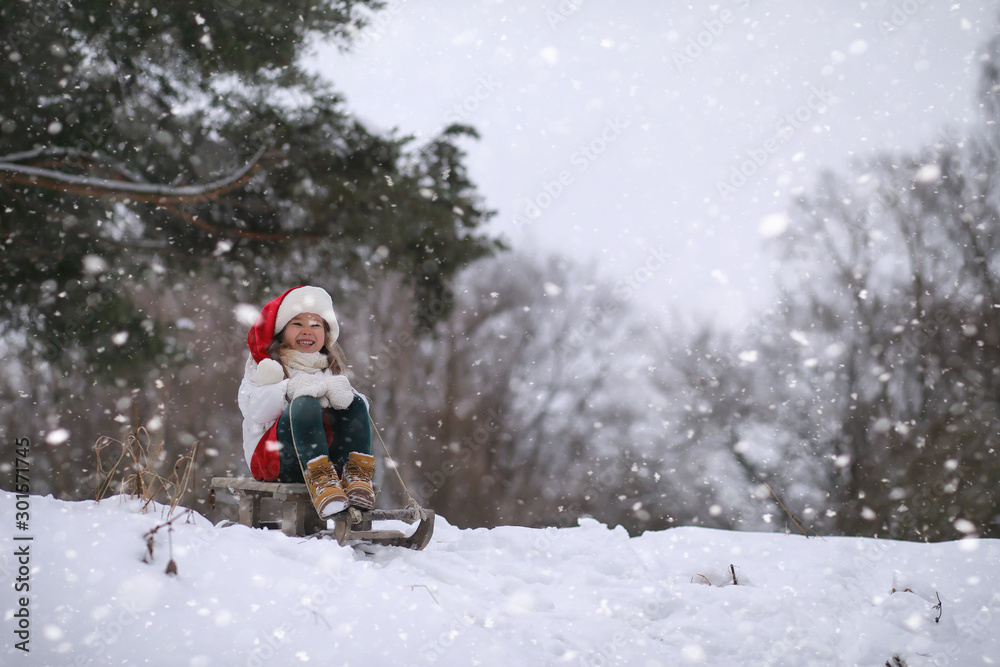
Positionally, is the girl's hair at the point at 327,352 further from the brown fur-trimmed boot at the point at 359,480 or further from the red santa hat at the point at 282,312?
the brown fur-trimmed boot at the point at 359,480

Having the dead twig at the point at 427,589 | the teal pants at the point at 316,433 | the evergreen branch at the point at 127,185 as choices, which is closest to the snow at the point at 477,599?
the dead twig at the point at 427,589

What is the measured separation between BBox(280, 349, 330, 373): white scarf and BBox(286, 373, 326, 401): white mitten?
0.51ft

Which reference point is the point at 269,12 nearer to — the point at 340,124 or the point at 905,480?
the point at 340,124

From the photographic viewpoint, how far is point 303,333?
11.2 feet

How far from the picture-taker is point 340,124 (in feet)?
19.6

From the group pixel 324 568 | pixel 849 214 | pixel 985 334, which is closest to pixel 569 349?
pixel 849 214

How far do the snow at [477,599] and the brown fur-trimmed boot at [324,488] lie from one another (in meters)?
0.21

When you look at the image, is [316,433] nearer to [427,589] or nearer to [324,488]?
[324,488]

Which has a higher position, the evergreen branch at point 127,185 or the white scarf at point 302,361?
the evergreen branch at point 127,185

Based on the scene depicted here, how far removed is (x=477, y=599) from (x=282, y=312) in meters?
1.90

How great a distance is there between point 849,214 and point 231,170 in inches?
477

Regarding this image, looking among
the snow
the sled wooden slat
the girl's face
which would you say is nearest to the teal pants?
the sled wooden slat

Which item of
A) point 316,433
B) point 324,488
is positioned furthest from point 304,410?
point 324,488

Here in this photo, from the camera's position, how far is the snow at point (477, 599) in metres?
1.69
